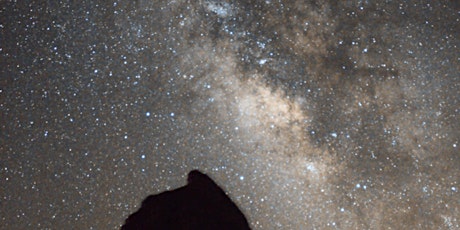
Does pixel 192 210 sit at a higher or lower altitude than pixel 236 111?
lower

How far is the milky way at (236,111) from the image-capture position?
1499mm

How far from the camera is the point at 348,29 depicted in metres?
1.57

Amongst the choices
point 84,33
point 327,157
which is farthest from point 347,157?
point 84,33

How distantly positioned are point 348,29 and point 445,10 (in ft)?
1.59

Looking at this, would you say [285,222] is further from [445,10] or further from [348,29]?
[445,10]

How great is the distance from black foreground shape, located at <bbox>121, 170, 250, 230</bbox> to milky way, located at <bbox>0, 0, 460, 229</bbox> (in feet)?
0.15

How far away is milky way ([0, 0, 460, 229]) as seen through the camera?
1.50 metres

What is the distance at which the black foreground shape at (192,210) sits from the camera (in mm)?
1498

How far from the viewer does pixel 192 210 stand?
151cm

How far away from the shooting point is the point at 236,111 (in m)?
1.52

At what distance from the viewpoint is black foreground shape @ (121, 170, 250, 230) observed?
4.91 feet

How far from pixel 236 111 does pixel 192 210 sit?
1.55ft

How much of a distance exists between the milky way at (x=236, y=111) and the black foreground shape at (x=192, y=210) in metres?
0.05

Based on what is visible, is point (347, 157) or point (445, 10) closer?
point (347, 157)
